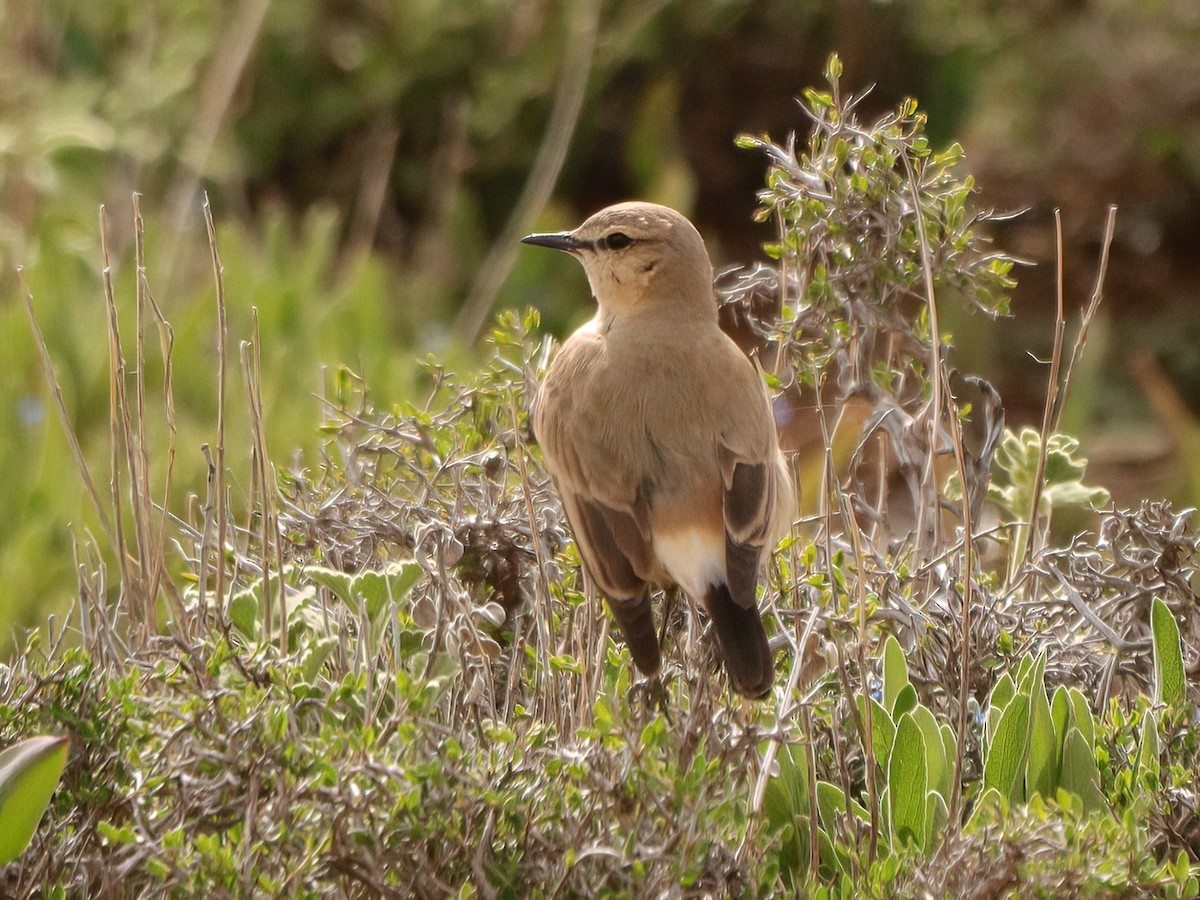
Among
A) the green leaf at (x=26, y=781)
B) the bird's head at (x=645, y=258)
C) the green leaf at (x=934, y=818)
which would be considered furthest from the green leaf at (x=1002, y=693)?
the green leaf at (x=26, y=781)

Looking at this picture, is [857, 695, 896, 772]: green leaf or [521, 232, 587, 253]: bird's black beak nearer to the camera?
[857, 695, 896, 772]: green leaf

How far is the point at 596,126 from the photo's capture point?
27.9 feet

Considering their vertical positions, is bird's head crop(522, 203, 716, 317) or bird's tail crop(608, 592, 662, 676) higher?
bird's head crop(522, 203, 716, 317)

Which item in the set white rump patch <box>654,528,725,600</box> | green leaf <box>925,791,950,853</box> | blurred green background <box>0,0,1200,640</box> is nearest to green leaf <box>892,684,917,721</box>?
green leaf <box>925,791,950,853</box>

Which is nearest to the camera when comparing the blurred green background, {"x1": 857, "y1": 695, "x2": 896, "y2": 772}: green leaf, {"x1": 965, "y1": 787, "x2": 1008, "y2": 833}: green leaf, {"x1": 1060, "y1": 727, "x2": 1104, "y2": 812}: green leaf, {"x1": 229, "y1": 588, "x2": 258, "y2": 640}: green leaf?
{"x1": 965, "y1": 787, "x2": 1008, "y2": 833}: green leaf

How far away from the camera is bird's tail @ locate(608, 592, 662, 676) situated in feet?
8.48

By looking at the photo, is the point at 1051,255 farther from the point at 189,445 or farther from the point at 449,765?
the point at 449,765

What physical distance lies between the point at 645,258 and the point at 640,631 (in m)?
0.98

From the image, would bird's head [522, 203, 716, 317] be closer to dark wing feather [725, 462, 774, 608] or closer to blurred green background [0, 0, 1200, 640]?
dark wing feather [725, 462, 774, 608]

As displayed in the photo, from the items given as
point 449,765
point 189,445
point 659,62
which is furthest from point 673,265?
point 659,62

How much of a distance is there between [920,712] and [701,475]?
62 cm

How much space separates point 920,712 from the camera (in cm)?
252

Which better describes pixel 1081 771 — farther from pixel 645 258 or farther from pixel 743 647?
pixel 645 258

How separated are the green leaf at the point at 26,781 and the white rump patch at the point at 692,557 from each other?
106 cm
